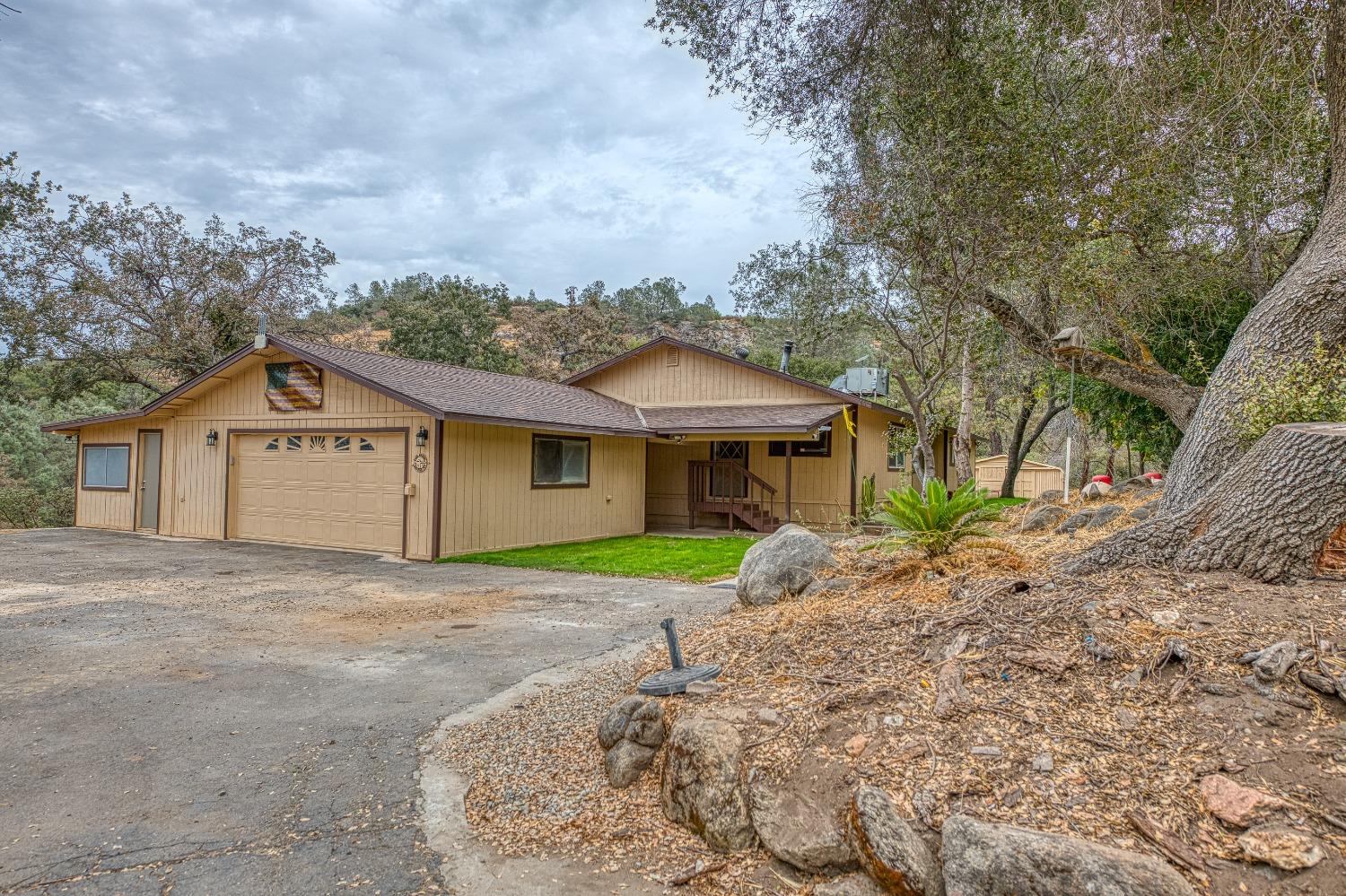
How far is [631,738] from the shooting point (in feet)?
10.0

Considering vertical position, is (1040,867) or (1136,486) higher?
(1136,486)

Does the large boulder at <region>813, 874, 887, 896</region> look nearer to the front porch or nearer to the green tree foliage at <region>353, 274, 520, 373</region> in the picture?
the front porch

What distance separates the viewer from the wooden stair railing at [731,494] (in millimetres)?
13992

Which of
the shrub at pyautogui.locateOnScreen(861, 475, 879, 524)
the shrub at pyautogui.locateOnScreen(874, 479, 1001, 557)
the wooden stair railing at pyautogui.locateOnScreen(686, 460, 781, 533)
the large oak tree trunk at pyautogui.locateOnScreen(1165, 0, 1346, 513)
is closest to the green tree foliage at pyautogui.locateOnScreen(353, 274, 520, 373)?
the wooden stair railing at pyautogui.locateOnScreen(686, 460, 781, 533)

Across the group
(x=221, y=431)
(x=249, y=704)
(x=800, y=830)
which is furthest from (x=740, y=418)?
(x=800, y=830)

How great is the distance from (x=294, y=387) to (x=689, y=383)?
24.4 feet

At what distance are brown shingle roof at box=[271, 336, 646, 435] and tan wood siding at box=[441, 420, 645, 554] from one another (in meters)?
0.39

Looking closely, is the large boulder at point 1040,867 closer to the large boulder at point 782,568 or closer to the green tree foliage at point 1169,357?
the large boulder at point 782,568

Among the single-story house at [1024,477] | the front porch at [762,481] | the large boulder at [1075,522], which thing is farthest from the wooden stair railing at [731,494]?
the single-story house at [1024,477]

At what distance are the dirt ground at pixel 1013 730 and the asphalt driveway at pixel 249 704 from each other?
484 millimetres

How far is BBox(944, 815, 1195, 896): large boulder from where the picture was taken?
6.02 ft

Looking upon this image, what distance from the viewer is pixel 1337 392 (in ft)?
14.0

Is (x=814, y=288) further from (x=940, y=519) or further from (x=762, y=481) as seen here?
(x=940, y=519)

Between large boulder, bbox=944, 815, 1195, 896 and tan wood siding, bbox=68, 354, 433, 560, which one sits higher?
tan wood siding, bbox=68, 354, 433, 560
